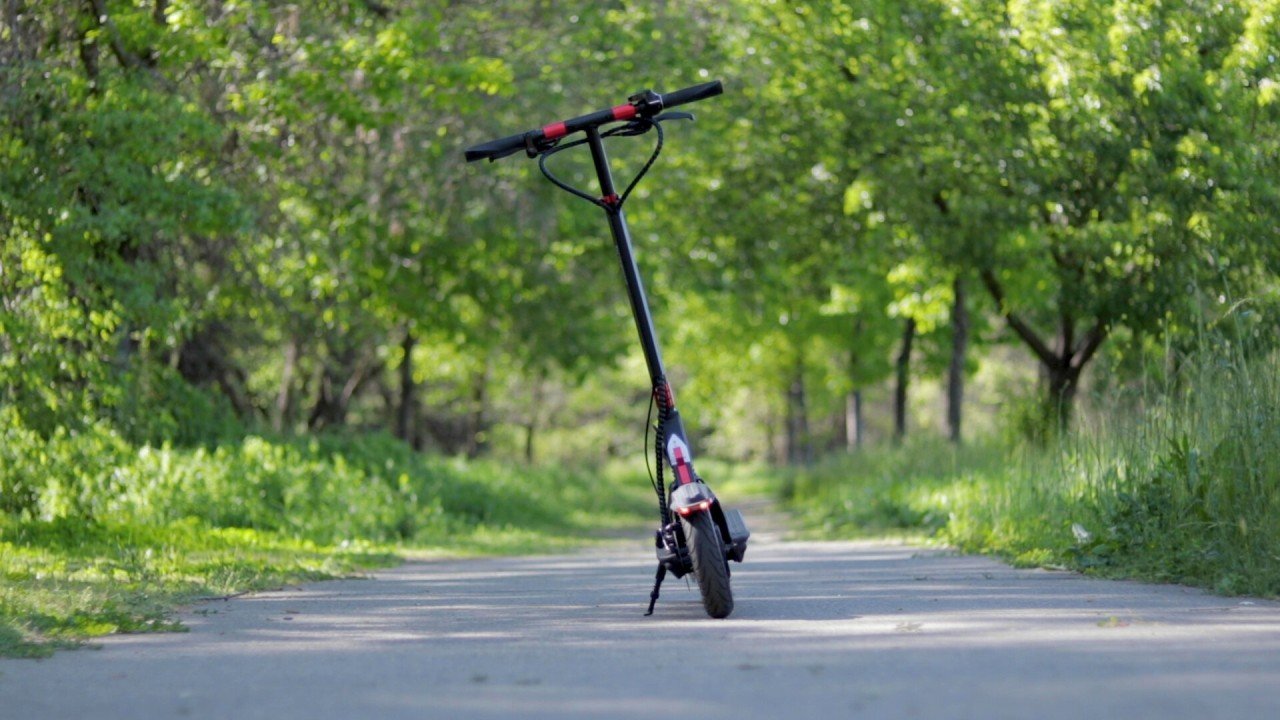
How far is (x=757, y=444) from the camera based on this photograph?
7388cm

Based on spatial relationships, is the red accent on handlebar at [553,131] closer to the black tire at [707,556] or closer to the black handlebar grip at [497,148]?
the black handlebar grip at [497,148]

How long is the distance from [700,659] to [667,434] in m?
2.11

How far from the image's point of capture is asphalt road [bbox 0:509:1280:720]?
504cm

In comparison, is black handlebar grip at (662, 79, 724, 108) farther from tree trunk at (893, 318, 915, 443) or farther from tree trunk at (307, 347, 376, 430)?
tree trunk at (307, 347, 376, 430)

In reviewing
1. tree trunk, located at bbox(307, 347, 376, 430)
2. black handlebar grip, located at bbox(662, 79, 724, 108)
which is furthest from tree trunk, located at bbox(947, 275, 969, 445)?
black handlebar grip, located at bbox(662, 79, 724, 108)

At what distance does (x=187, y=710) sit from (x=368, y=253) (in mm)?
20369

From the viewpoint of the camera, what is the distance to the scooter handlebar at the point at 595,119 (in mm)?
7695

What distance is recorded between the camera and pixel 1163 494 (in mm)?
9953

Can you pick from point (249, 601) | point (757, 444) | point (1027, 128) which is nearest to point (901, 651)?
point (249, 601)

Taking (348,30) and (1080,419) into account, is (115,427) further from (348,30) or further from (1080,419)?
(1080,419)

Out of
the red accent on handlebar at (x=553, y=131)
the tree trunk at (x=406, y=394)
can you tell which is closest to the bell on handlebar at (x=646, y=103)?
the red accent on handlebar at (x=553, y=131)

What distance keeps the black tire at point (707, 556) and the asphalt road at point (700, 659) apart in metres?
0.20

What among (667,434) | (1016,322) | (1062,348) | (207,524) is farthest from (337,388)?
(667,434)

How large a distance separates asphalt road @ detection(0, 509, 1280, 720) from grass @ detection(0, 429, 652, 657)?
1.96ft
